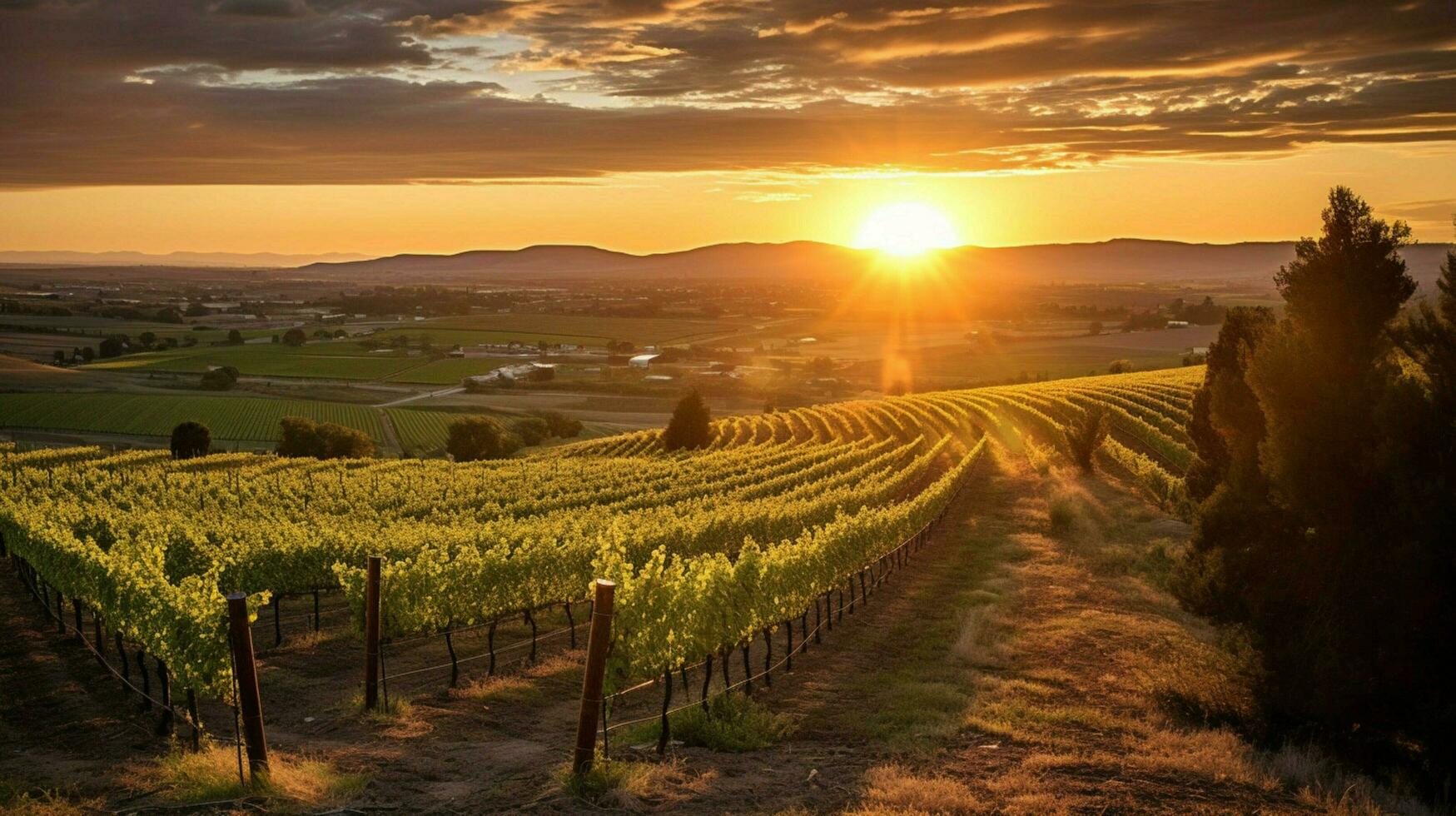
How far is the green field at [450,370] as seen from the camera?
135m

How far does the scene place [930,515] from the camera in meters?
32.6

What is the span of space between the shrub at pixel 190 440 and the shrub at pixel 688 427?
35.6 meters

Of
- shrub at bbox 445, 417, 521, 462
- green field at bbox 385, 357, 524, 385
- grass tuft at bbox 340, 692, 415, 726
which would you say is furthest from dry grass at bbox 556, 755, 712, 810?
green field at bbox 385, 357, 524, 385

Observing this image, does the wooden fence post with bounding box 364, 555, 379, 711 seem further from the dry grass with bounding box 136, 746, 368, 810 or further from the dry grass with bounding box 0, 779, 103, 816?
the dry grass with bounding box 0, 779, 103, 816

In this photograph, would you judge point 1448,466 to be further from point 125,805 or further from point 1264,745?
point 125,805

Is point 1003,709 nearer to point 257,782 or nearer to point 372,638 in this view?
point 372,638

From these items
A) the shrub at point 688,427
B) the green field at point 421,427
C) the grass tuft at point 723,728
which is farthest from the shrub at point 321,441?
the grass tuft at point 723,728

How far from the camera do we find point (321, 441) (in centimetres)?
7756

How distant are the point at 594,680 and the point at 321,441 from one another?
239 feet

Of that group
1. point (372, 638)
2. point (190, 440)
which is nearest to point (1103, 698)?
point (372, 638)

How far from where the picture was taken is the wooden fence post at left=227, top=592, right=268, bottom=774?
1107 centimetres

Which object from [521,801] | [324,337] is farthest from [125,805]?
[324,337]

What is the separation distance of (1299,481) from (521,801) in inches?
442

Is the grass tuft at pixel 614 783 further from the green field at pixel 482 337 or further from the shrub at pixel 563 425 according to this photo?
the green field at pixel 482 337
